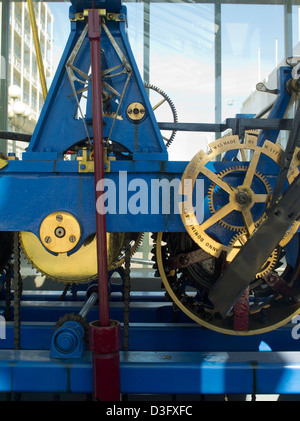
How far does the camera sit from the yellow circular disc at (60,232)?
1.92 meters

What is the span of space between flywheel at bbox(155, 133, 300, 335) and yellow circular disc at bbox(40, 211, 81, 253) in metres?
0.48

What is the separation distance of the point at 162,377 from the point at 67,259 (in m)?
0.82

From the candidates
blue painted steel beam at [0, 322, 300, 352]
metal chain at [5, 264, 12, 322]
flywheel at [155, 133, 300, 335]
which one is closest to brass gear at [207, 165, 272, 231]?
flywheel at [155, 133, 300, 335]

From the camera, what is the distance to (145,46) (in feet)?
21.1

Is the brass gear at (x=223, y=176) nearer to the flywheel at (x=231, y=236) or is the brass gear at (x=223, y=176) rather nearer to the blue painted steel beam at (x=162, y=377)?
the flywheel at (x=231, y=236)

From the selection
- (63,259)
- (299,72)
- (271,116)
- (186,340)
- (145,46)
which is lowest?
(186,340)

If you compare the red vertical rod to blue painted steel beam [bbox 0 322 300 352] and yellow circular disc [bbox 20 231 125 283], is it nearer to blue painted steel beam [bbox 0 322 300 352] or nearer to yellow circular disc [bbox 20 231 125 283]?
yellow circular disc [bbox 20 231 125 283]

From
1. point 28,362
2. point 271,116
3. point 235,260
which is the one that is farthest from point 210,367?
point 271,116

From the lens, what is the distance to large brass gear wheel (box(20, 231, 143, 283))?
2105 millimetres

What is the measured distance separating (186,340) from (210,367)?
57 centimetres

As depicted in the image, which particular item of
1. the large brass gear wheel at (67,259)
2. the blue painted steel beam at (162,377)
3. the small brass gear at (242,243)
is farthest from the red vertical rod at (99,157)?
the small brass gear at (242,243)

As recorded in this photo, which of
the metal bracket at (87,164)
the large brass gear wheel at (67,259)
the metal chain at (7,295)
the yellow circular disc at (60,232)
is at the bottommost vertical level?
the metal chain at (7,295)

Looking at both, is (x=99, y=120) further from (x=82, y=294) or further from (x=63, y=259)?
(x=82, y=294)

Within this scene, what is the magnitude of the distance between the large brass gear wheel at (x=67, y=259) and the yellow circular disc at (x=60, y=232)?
0.56 ft
